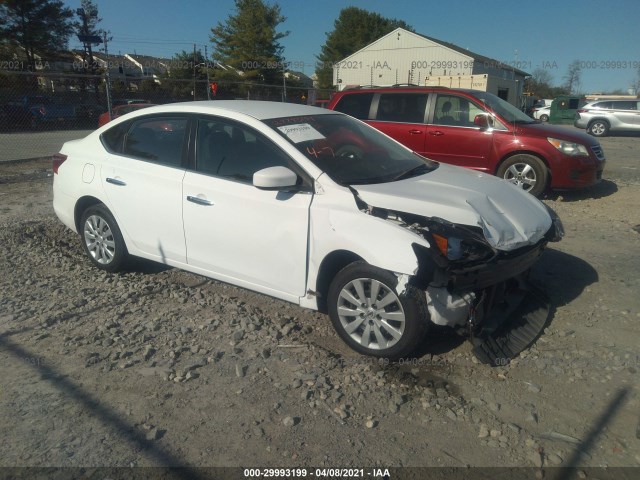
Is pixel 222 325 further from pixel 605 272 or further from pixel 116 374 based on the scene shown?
pixel 605 272

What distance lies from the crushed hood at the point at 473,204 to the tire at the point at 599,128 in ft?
68.9

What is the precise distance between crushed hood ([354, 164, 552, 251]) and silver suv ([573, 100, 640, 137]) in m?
21.1

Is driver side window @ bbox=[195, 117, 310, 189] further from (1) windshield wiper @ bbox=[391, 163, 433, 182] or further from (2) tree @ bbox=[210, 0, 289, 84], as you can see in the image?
(2) tree @ bbox=[210, 0, 289, 84]

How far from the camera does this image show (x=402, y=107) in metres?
8.73

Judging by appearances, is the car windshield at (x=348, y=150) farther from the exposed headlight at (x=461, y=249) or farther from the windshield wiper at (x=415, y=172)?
the exposed headlight at (x=461, y=249)

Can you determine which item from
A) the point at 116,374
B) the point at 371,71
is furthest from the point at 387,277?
the point at 371,71

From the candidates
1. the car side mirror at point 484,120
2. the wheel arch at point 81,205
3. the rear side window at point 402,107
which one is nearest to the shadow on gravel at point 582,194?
the car side mirror at point 484,120

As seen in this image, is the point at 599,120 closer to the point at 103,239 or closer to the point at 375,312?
the point at 375,312

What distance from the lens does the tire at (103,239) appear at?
4734 mm

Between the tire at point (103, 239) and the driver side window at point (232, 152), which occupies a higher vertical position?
the driver side window at point (232, 152)

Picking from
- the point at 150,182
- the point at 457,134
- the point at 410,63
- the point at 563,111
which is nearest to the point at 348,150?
the point at 150,182

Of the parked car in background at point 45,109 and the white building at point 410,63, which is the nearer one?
the parked car in background at point 45,109

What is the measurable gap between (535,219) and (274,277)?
201 centimetres

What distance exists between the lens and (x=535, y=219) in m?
3.75
